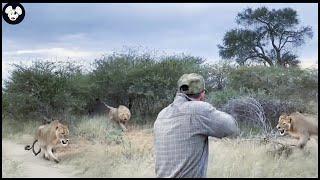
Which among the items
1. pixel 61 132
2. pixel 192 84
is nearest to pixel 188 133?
pixel 192 84

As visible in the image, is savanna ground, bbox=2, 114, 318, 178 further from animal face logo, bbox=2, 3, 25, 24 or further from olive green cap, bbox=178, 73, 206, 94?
olive green cap, bbox=178, 73, 206, 94

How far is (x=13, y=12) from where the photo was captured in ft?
19.2

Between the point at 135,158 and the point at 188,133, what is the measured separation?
4.85 meters

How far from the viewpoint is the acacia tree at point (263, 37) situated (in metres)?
17.5

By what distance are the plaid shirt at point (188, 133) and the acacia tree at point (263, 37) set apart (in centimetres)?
1415

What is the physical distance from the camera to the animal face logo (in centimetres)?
576

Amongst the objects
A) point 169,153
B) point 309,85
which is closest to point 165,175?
point 169,153

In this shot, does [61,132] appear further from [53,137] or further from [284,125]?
[284,125]

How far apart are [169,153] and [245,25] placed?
628 inches

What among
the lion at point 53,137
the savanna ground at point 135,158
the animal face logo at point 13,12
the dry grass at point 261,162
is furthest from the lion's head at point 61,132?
the animal face logo at point 13,12

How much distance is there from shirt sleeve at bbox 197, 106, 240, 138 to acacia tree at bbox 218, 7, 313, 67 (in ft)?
46.6

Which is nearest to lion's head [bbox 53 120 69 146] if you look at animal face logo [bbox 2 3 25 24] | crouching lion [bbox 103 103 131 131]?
crouching lion [bbox 103 103 131 131]

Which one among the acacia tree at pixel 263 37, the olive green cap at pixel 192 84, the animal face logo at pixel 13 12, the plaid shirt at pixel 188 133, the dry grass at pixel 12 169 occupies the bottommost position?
the dry grass at pixel 12 169

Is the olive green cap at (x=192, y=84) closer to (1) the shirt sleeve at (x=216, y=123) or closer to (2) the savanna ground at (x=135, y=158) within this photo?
(1) the shirt sleeve at (x=216, y=123)
